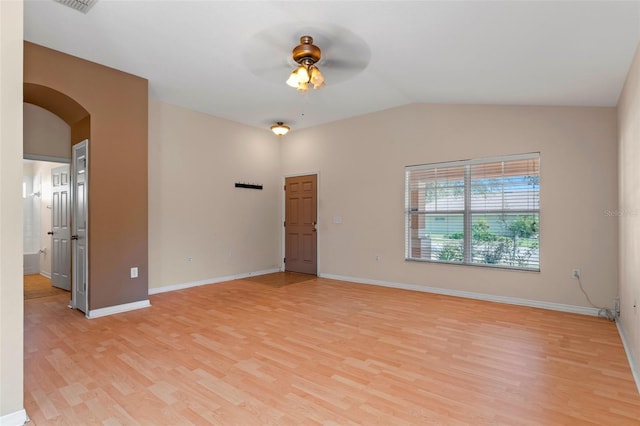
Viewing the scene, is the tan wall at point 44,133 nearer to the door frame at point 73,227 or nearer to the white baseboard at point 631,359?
the door frame at point 73,227

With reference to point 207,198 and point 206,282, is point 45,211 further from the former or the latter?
point 206,282

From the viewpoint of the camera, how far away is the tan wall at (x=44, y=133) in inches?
176

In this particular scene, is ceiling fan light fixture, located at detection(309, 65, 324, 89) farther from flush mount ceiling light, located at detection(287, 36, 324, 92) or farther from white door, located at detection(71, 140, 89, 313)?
white door, located at detection(71, 140, 89, 313)

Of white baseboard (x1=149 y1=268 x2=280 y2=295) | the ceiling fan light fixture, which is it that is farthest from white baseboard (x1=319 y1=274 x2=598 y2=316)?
the ceiling fan light fixture

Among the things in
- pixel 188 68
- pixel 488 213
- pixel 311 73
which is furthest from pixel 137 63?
Answer: pixel 488 213

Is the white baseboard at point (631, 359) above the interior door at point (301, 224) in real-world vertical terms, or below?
below

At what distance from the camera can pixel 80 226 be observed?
424 centimetres

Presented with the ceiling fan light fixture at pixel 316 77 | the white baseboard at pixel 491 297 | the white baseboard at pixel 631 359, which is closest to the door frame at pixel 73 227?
the ceiling fan light fixture at pixel 316 77

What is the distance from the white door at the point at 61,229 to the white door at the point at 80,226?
1.10 m

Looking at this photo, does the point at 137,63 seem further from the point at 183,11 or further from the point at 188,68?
the point at 183,11

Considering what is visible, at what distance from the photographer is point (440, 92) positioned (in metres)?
4.50
